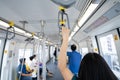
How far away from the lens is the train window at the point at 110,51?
8.16ft

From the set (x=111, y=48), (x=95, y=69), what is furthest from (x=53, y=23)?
(x=95, y=69)

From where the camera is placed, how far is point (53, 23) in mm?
3627

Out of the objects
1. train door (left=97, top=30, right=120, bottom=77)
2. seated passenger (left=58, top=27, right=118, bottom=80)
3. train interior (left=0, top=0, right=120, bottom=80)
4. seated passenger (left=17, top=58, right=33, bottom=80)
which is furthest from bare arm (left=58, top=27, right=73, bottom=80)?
seated passenger (left=17, top=58, right=33, bottom=80)

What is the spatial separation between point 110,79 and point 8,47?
3456 mm

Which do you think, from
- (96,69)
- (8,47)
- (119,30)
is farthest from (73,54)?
(8,47)

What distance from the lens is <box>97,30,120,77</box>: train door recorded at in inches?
88.4

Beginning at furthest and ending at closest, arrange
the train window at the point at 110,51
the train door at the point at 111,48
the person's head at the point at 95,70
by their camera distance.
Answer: the train window at the point at 110,51
the train door at the point at 111,48
the person's head at the point at 95,70

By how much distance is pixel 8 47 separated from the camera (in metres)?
3.45

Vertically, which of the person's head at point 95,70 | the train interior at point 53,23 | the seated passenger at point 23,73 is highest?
the train interior at point 53,23

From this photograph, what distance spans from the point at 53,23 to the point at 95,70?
9.83 ft

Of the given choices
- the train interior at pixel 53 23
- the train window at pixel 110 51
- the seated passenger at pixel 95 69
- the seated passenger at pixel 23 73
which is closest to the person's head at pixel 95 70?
the seated passenger at pixel 95 69

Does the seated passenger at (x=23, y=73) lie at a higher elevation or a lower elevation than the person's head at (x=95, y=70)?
lower

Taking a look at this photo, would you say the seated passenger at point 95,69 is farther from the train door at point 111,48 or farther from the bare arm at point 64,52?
the train door at point 111,48

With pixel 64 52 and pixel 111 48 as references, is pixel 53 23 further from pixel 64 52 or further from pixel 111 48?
pixel 64 52
